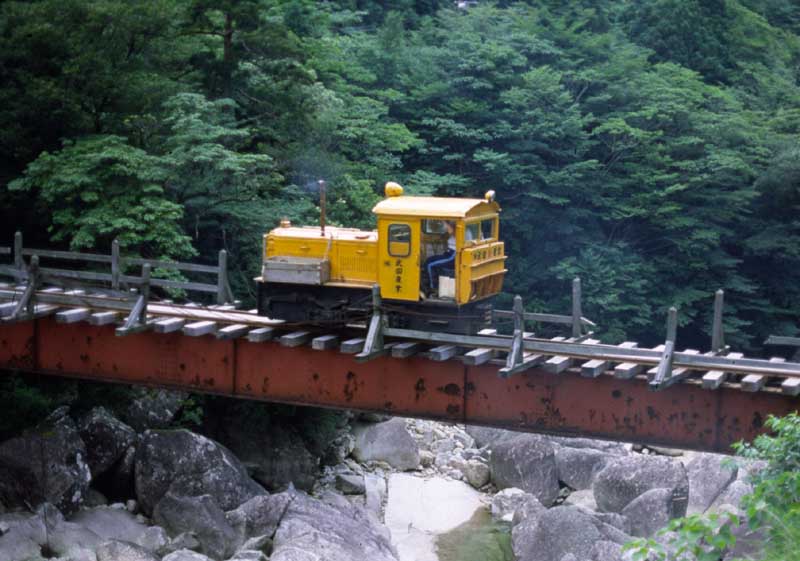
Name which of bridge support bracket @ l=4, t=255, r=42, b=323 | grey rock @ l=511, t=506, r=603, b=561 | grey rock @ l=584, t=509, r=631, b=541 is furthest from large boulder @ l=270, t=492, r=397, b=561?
bridge support bracket @ l=4, t=255, r=42, b=323

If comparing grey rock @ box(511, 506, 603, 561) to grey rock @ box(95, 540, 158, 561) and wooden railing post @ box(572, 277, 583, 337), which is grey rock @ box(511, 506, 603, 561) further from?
grey rock @ box(95, 540, 158, 561)

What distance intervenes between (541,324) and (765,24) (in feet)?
73.6

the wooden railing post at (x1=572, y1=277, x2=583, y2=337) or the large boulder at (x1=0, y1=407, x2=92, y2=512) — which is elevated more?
the wooden railing post at (x1=572, y1=277, x2=583, y2=337)

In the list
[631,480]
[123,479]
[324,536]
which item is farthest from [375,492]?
[631,480]

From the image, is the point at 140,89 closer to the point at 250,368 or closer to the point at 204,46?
the point at 204,46

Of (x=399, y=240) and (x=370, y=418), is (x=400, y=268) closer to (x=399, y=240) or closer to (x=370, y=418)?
(x=399, y=240)

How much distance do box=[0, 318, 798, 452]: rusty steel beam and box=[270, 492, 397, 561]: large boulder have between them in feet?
13.8

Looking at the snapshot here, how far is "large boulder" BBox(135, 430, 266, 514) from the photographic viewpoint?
77.5ft

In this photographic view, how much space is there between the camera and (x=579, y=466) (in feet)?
91.4

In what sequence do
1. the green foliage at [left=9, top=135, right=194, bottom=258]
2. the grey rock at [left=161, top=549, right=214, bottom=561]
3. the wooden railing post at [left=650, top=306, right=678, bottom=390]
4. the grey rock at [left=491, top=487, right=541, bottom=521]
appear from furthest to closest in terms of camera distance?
the grey rock at [left=491, top=487, right=541, bottom=521], the green foliage at [left=9, top=135, right=194, bottom=258], the grey rock at [left=161, top=549, right=214, bottom=561], the wooden railing post at [left=650, top=306, right=678, bottom=390]

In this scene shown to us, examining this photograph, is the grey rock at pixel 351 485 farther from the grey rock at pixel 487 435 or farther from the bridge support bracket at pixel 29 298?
the bridge support bracket at pixel 29 298

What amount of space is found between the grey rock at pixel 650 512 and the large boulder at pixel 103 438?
11.9 metres

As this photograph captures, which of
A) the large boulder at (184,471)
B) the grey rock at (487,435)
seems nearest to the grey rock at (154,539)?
the large boulder at (184,471)

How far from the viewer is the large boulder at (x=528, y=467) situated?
89.9 feet
